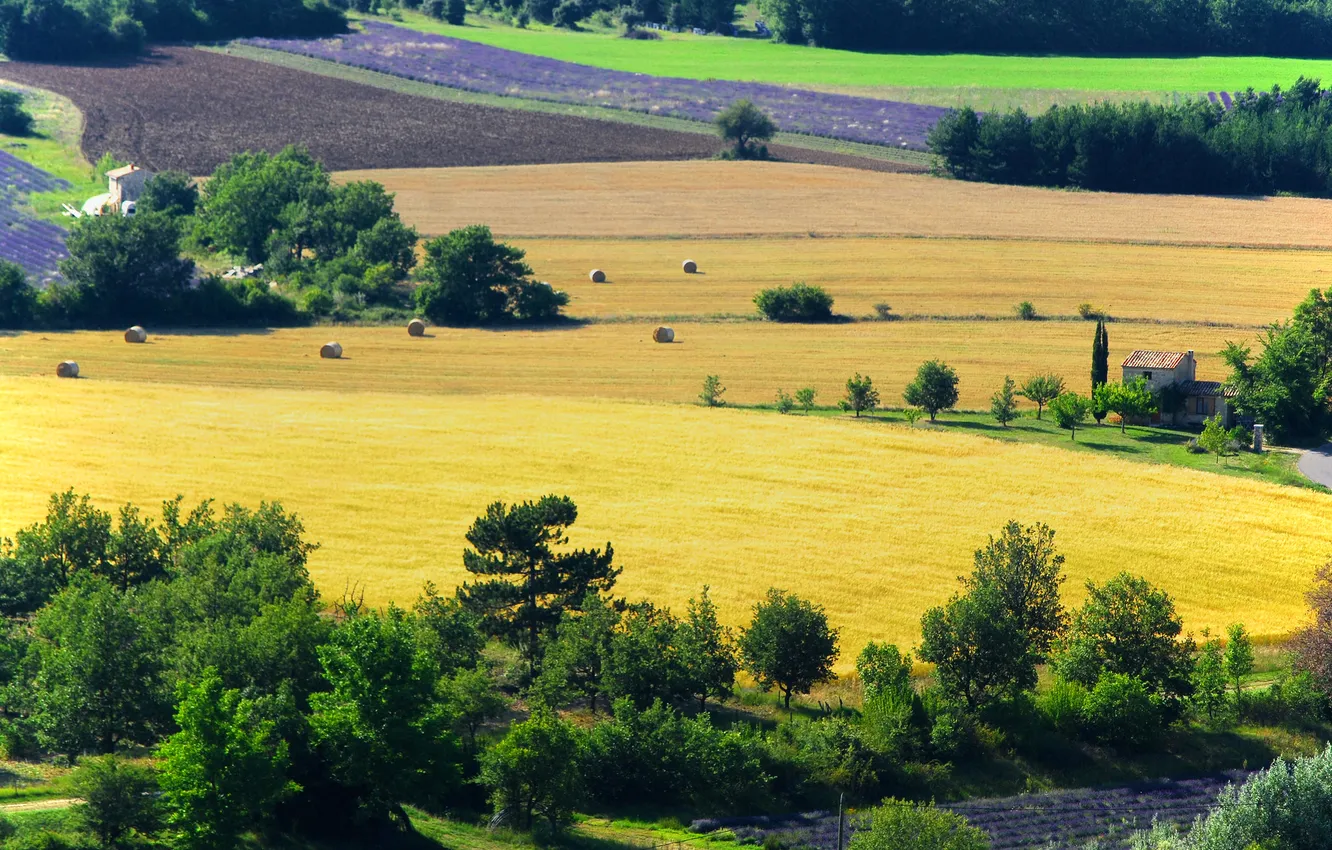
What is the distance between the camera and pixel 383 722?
4522 centimetres

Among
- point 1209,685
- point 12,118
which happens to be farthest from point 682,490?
point 12,118

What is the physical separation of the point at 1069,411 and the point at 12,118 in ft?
321

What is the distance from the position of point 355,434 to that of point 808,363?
84.6 ft

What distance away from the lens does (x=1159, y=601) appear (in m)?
54.7

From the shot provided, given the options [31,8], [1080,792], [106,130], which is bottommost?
[1080,792]

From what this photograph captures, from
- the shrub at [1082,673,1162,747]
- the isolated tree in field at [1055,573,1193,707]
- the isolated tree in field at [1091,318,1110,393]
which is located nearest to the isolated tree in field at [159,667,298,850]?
the shrub at [1082,673,1162,747]

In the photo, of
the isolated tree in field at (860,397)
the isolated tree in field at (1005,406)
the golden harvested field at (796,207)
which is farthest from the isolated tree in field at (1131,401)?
the golden harvested field at (796,207)

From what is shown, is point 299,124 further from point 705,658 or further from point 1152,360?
point 705,658

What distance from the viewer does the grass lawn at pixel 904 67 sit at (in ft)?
557

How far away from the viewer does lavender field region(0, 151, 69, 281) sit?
10794 cm

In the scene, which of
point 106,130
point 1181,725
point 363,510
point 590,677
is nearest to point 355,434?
point 363,510

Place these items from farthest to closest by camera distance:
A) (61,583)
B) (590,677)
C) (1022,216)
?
(1022,216), (61,583), (590,677)

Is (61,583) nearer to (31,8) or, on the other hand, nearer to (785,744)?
(785,744)

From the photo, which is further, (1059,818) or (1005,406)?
(1005,406)
